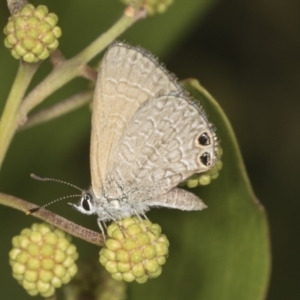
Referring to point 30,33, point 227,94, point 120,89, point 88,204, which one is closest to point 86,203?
point 88,204

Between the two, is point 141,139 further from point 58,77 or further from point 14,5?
point 14,5

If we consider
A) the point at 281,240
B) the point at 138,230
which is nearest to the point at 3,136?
the point at 138,230

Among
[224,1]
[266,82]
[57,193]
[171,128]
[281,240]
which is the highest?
[224,1]

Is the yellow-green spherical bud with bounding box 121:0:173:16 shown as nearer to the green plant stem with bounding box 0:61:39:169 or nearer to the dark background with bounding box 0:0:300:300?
the green plant stem with bounding box 0:61:39:169

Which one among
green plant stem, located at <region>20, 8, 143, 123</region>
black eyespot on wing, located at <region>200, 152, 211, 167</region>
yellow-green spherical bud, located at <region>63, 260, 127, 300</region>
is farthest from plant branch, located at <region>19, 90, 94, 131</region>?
yellow-green spherical bud, located at <region>63, 260, 127, 300</region>

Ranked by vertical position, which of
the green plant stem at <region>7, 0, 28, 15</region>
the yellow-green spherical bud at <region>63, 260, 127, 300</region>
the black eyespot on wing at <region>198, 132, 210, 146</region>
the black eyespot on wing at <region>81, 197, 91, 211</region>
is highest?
the green plant stem at <region>7, 0, 28, 15</region>

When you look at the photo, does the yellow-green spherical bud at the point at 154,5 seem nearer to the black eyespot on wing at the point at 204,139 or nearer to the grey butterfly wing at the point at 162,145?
the grey butterfly wing at the point at 162,145

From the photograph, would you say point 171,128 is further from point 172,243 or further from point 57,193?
point 57,193
